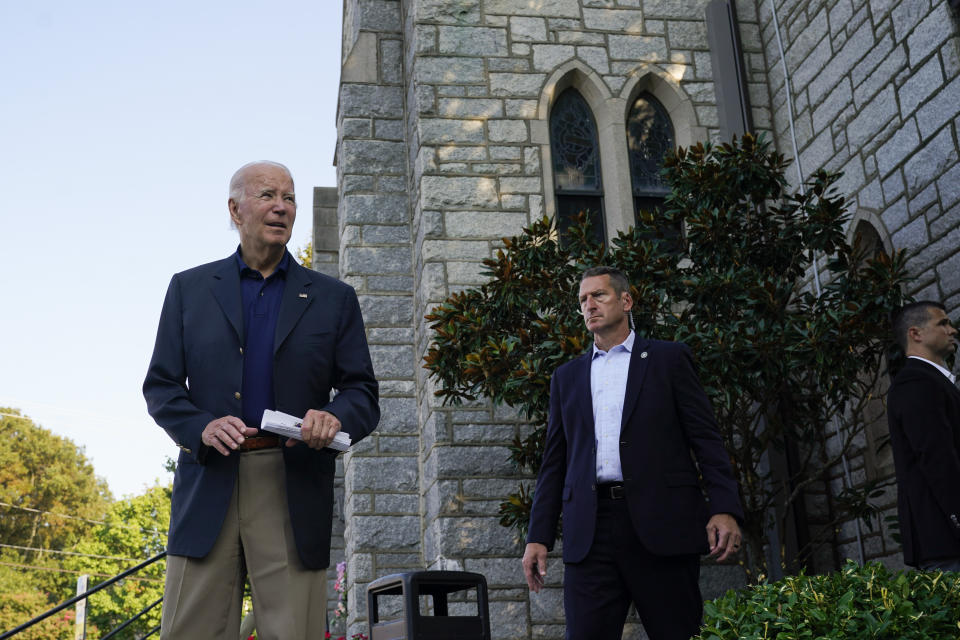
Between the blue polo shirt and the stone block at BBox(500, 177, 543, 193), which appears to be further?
the stone block at BBox(500, 177, 543, 193)

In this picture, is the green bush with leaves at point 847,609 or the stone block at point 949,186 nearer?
the green bush with leaves at point 847,609

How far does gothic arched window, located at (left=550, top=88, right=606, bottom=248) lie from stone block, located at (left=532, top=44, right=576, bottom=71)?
11.1 inches

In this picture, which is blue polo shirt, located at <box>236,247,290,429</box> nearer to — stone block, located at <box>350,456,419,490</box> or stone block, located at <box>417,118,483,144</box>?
stone block, located at <box>417,118,483,144</box>

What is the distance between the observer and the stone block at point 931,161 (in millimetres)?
5965

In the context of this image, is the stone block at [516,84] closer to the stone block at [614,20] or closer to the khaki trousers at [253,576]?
the stone block at [614,20]

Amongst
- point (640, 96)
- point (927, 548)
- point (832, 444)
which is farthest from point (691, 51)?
point (927, 548)

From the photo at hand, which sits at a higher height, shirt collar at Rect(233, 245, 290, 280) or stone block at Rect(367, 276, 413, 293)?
stone block at Rect(367, 276, 413, 293)

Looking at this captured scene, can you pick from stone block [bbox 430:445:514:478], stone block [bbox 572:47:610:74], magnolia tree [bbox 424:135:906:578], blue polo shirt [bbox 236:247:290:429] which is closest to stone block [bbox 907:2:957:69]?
magnolia tree [bbox 424:135:906:578]

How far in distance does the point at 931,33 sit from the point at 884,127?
0.74 meters

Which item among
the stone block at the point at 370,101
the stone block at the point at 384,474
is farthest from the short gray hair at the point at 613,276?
the stone block at the point at 370,101

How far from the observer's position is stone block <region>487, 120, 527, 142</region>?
802cm

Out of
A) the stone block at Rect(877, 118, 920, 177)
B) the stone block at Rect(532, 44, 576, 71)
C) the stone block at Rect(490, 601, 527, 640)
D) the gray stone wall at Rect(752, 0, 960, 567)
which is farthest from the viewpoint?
the stone block at Rect(532, 44, 576, 71)

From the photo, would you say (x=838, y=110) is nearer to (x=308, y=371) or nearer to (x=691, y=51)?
(x=691, y=51)

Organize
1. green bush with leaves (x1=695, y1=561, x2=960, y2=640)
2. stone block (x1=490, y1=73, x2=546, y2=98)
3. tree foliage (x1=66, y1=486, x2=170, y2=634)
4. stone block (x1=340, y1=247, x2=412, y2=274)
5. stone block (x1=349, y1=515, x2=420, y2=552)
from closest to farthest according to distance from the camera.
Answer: green bush with leaves (x1=695, y1=561, x2=960, y2=640) < stone block (x1=349, y1=515, x2=420, y2=552) < stone block (x1=490, y1=73, x2=546, y2=98) < stone block (x1=340, y1=247, x2=412, y2=274) < tree foliage (x1=66, y1=486, x2=170, y2=634)
